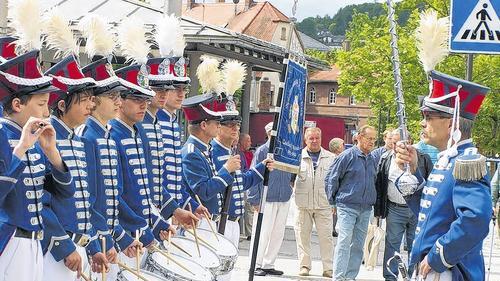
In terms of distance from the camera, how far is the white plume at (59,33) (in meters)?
6.70

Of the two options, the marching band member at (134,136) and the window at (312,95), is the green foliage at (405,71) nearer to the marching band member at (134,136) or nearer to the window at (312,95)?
the marching band member at (134,136)

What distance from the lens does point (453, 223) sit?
19.7ft

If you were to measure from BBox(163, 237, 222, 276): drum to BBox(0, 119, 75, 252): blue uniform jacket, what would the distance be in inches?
79.2

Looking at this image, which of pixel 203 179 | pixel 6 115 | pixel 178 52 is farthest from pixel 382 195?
pixel 6 115

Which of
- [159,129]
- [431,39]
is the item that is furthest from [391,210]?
[431,39]

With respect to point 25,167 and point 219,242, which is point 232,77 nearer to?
point 219,242

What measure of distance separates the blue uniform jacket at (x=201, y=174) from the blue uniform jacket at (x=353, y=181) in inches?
133

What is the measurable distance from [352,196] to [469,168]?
6352 millimetres

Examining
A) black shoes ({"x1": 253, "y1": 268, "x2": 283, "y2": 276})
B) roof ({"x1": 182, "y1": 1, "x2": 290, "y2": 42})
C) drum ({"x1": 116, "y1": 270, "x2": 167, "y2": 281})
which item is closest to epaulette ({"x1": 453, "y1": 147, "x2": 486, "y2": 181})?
drum ({"x1": 116, "y1": 270, "x2": 167, "y2": 281})

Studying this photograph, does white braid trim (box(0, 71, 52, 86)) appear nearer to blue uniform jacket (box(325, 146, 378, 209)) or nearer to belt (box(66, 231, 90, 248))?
belt (box(66, 231, 90, 248))

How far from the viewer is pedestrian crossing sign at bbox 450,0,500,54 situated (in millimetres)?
8703

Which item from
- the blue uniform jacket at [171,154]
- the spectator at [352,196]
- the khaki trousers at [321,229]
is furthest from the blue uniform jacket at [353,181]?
the blue uniform jacket at [171,154]

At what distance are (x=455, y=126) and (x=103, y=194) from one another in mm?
2370

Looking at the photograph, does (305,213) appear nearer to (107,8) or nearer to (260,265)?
(260,265)
